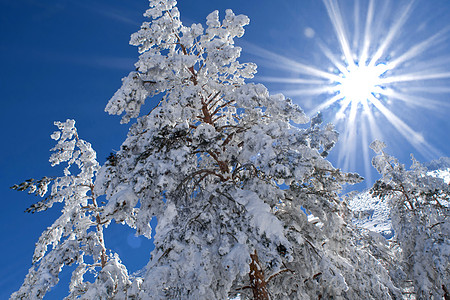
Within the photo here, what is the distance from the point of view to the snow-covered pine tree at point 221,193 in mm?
5359

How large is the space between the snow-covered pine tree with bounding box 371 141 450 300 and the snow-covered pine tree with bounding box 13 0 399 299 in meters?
6.12

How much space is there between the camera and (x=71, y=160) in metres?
11.8

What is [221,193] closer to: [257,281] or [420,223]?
[257,281]

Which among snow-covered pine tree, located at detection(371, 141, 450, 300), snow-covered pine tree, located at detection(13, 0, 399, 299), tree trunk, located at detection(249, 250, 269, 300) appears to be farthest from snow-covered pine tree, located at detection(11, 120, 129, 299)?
snow-covered pine tree, located at detection(371, 141, 450, 300)

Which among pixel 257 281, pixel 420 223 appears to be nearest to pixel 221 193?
pixel 257 281

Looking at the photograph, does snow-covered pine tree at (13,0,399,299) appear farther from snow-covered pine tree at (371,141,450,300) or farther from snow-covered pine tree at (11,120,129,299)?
snow-covered pine tree at (371,141,450,300)

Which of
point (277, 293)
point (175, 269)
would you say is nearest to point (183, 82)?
point (175, 269)

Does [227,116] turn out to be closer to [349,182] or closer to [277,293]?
[349,182]

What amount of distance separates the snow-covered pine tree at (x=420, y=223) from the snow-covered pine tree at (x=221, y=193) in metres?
6.12

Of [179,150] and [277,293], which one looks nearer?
[179,150]

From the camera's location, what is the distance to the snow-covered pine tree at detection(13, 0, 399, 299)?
536cm

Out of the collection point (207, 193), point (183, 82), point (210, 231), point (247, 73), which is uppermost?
point (247, 73)

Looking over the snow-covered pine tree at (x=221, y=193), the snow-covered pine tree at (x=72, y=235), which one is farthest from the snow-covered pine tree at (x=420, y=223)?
the snow-covered pine tree at (x=72, y=235)

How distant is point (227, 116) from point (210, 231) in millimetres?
4567
